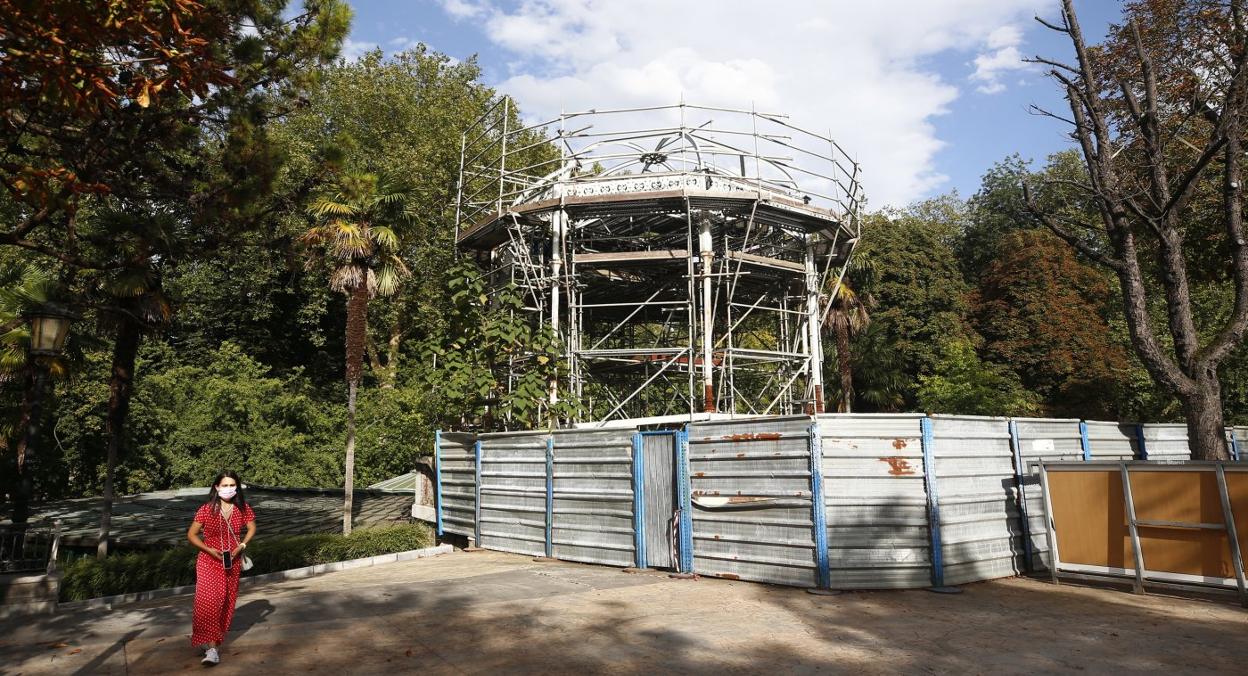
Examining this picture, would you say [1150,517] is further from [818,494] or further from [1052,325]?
[1052,325]

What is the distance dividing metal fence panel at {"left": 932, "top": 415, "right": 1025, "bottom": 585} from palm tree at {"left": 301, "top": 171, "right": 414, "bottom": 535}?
10.7 metres

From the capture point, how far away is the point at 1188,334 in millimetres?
12453

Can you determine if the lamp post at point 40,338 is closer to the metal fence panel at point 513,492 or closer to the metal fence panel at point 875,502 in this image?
the metal fence panel at point 513,492

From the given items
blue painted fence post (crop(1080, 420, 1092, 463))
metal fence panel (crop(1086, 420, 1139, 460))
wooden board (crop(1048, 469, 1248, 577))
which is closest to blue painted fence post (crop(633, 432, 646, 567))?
wooden board (crop(1048, 469, 1248, 577))

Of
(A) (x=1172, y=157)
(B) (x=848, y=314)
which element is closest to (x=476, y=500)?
(A) (x=1172, y=157)

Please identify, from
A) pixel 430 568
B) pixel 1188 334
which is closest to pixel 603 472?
pixel 430 568

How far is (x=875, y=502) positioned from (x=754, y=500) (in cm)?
148

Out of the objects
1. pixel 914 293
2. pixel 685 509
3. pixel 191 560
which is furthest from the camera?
pixel 914 293

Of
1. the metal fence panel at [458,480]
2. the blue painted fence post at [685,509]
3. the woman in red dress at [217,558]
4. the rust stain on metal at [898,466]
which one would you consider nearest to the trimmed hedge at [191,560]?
the metal fence panel at [458,480]

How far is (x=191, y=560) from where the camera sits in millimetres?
11133

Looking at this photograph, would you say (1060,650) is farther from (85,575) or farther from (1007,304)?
(1007,304)

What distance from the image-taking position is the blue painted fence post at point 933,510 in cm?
893

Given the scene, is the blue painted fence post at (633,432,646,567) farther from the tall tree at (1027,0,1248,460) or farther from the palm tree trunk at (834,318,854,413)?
the palm tree trunk at (834,318,854,413)

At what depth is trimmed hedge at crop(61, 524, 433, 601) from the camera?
10.0 metres
